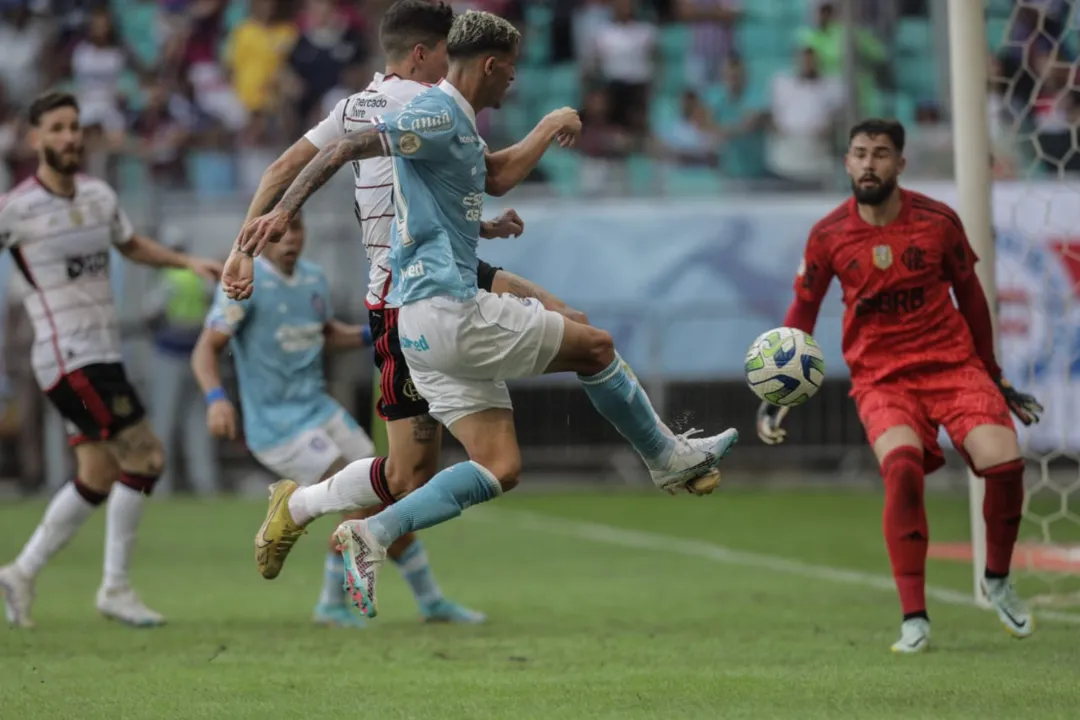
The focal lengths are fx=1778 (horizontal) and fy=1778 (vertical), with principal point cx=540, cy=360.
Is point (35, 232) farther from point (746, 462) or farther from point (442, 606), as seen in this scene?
point (746, 462)

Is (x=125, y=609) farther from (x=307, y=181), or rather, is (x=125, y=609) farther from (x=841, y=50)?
Answer: (x=841, y=50)

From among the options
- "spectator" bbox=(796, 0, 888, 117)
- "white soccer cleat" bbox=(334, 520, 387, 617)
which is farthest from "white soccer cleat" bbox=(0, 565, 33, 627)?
"spectator" bbox=(796, 0, 888, 117)

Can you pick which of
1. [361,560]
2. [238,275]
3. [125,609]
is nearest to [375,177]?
[238,275]

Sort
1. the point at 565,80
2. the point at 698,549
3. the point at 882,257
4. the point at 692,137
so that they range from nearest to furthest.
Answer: the point at 882,257, the point at 698,549, the point at 692,137, the point at 565,80

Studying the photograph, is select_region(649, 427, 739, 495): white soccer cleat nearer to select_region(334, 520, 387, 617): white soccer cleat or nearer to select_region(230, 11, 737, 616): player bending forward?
select_region(230, 11, 737, 616): player bending forward

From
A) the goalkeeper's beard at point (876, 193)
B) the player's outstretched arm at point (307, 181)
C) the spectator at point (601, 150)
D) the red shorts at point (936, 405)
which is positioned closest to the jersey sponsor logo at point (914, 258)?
the goalkeeper's beard at point (876, 193)

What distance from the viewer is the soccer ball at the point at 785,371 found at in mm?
7648

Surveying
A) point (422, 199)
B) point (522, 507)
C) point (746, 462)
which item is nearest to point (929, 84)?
point (746, 462)

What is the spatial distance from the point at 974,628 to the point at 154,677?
13.0ft

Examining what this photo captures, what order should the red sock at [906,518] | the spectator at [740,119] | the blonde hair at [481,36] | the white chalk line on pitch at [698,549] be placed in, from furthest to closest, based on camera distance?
the spectator at [740,119] < the white chalk line on pitch at [698,549] < the red sock at [906,518] < the blonde hair at [481,36]

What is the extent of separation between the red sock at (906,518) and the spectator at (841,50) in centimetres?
1103

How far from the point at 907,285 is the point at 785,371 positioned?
0.96m

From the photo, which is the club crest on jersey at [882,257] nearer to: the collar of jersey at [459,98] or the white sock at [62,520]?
the collar of jersey at [459,98]

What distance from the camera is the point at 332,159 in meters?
6.54
